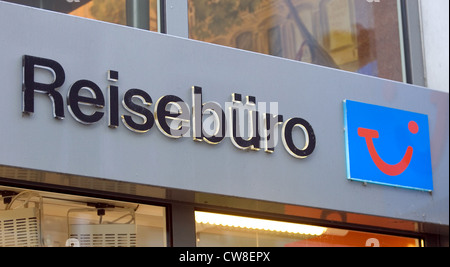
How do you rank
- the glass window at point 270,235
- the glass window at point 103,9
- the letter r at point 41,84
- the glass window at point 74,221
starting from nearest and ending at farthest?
the letter r at point 41,84, the glass window at point 74,221, the glass window at point 103,9, the glass window at point 270,235

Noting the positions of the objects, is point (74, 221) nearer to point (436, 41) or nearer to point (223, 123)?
point (223, 123)

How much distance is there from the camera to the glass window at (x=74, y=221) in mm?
7652

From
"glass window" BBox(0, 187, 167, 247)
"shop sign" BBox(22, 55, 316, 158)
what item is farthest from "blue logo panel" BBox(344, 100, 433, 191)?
"glass window" BBox(0, 187, 167, 247)

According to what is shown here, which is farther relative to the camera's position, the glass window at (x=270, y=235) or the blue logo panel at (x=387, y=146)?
the blue logo panel at (x=387, y=146)

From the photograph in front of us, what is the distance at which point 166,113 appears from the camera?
7863mm

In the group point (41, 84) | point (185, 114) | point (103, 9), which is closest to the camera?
point (41, 84)

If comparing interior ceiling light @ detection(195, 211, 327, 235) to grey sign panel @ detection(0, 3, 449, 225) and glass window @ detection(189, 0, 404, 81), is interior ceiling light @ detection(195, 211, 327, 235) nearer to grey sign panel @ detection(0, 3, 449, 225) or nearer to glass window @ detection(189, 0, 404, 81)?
grey sign panel @ detection(0, 3, 449, 225)

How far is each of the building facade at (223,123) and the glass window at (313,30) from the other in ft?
0.05

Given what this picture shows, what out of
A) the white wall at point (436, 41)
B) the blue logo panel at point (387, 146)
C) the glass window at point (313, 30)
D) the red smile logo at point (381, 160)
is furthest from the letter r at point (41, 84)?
the white wall at point (436, 41)

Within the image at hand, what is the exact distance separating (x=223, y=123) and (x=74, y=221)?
4.90ft

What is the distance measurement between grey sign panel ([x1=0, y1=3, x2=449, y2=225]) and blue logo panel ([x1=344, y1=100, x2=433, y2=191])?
0.08m

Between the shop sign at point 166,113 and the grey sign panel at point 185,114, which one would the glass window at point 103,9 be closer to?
the grey sign panel at point 185,114

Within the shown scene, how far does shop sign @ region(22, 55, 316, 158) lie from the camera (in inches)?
288

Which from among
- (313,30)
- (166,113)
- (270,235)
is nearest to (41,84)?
(166,113)
